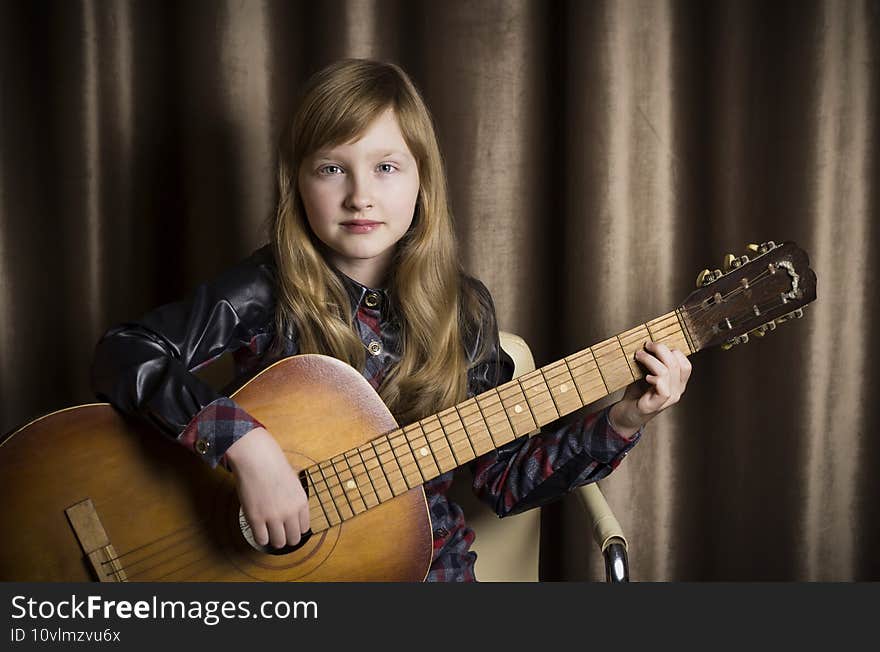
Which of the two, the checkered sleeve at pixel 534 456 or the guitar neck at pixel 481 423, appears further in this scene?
the checkered sleeve at pixel 534 456

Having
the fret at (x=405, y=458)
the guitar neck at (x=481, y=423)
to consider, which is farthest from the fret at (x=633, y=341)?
the fret at (x=405, y=458)

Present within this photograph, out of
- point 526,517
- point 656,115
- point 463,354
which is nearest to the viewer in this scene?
point 463,354

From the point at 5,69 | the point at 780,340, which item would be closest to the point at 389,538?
the point at 780,340

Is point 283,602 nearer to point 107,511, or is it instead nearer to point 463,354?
point 107,511


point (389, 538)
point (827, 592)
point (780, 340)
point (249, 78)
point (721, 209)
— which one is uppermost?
point (249, 78)

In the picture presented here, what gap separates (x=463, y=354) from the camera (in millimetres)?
1387

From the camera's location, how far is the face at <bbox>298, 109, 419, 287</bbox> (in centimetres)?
124

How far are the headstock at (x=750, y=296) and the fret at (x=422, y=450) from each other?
43 centimetres

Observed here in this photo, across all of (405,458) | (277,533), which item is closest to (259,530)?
(277,533)

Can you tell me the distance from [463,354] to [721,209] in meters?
0.65

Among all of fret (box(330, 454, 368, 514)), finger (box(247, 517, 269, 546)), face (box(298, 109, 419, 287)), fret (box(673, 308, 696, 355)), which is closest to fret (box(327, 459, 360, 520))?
fret (box(330, 454, 368, 514))

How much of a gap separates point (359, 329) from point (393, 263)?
0.13 meters

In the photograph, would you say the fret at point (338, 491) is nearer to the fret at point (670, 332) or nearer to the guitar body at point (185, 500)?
the guitar body at point (185, 500)

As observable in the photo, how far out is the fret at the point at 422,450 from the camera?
1.21 metres
